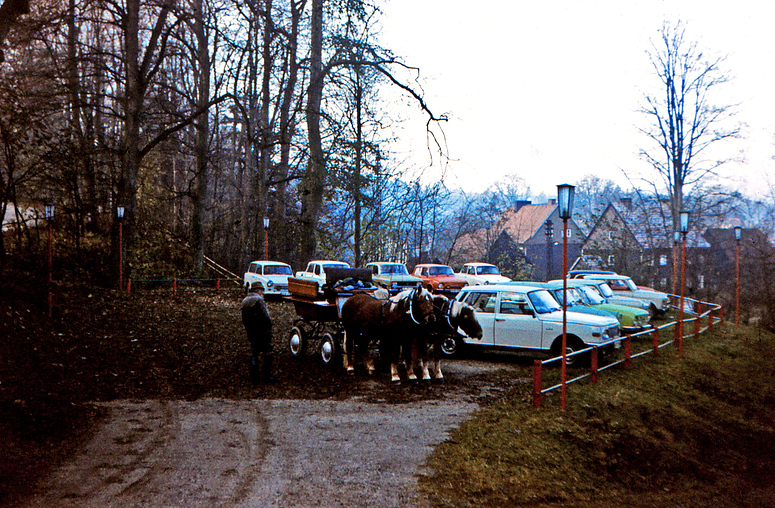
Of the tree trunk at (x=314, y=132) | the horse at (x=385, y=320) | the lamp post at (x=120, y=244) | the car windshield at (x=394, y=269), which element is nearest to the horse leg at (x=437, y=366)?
the horse at (x=385, y=320)

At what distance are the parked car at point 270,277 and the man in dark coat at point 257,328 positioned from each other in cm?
1573

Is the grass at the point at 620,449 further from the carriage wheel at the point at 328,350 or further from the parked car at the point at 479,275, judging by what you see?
the parked car at the point at 479,275

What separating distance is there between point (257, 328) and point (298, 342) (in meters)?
2.89

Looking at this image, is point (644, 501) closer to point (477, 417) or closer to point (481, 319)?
point (477, 417)

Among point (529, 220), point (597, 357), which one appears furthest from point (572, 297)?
point (529, 220)

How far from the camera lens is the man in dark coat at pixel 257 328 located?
10.8 metres

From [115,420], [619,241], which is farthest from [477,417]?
[619,241]

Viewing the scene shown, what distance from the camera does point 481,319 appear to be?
14117 millimetres

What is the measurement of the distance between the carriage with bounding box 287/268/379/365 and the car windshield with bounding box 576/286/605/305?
7.93 metres

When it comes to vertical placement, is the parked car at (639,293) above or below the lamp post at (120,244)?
below

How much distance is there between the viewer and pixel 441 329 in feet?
37.1

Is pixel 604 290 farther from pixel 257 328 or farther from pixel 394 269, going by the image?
pixel 257 328

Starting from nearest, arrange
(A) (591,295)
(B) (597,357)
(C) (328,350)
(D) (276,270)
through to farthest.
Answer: (B) (597,357)
(C) (328,350)
(A) (591,295)
(D) (276,270)

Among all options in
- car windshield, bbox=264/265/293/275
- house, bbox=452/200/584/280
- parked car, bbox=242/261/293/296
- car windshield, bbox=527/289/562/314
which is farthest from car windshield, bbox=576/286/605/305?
house, bbox=452/200/584/280
